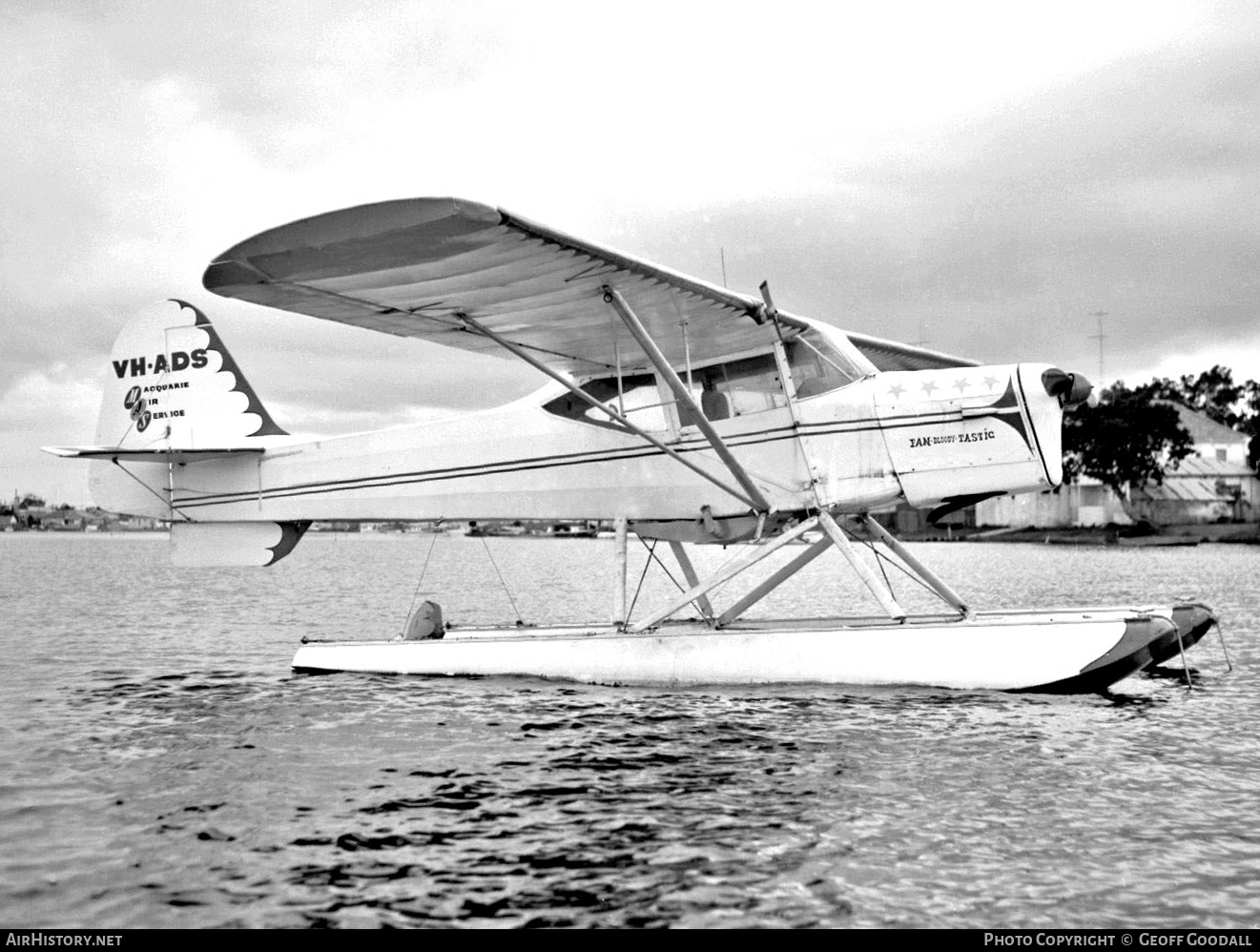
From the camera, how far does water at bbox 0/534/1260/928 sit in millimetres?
4477

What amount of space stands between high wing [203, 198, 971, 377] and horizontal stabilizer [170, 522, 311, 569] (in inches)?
115

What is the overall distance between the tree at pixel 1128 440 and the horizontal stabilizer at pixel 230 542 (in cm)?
5997

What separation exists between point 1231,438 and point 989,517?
640 inches

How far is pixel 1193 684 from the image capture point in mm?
10047

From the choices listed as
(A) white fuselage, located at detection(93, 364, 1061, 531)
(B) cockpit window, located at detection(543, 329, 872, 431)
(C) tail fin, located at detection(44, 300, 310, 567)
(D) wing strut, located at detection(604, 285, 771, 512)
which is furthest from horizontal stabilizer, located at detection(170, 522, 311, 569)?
(D) wing strut, located at detection(604, 285, 771, 512)

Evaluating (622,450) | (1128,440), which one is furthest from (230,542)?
(1128,440)

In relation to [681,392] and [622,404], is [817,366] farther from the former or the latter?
[622,404]

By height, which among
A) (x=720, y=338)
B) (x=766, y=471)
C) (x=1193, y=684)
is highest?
(x=720, y=338)

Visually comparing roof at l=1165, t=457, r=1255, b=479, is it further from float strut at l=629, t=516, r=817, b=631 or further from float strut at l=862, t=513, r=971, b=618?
float strut at l=629, t=516, r=817, b=631

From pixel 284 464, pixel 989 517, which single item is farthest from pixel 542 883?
pixel 989 517


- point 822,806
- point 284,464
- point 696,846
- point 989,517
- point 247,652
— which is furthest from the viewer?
point 989,517

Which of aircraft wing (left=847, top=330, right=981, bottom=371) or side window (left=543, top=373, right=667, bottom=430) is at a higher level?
aircraft wing (left=847, top=330, right=981, bottom=371)

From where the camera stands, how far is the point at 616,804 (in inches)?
230

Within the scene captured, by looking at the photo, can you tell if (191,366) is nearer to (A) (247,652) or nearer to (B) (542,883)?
(A) (247,652)
